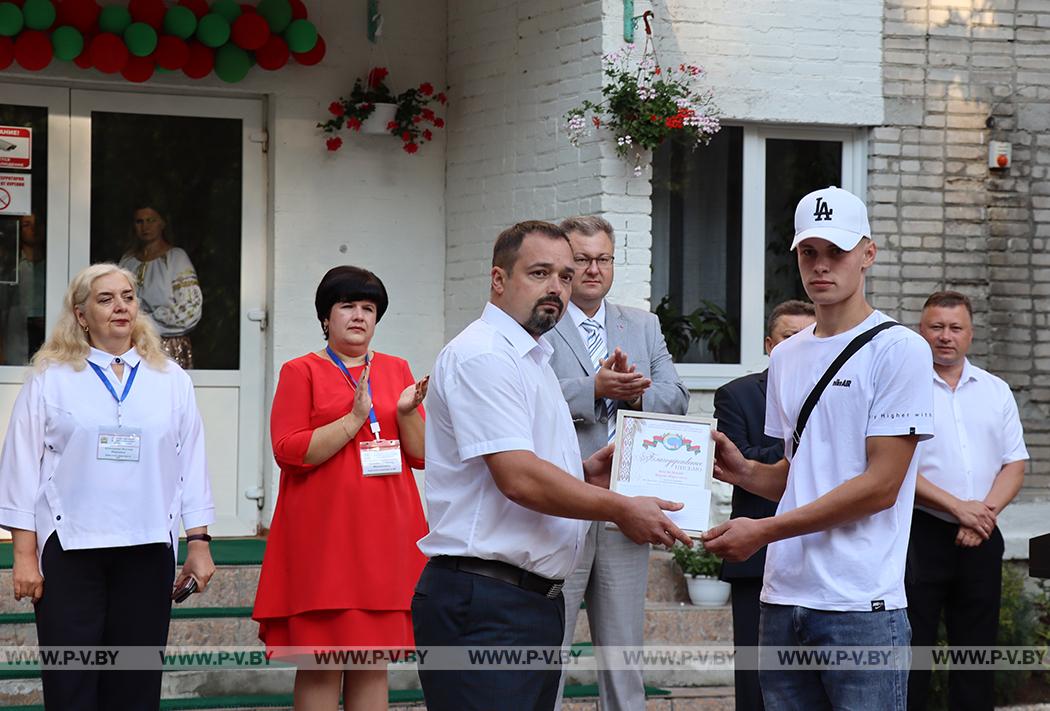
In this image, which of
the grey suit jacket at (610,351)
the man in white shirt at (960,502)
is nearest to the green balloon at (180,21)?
the grey suit jacket at (610,351)

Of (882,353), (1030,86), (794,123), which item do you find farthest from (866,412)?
(1030,86)

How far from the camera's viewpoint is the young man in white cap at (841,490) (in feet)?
11.7

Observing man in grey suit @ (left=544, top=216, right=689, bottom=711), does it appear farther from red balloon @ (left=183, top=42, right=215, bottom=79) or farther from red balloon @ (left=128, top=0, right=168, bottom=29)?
red balloon @ (left=128, top=0, right=168, bottom=29)

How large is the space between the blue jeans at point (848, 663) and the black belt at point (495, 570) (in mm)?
680

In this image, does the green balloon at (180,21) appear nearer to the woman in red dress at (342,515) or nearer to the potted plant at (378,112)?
the potted plant at (378,112)

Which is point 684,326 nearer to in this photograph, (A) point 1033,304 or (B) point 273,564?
(A) point 1033,304

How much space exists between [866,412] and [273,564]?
8.35 ft

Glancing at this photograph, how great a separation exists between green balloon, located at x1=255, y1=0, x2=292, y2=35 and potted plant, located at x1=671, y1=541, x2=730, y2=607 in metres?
3.81

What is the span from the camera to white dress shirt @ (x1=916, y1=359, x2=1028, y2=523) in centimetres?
600

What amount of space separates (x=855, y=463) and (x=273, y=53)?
567cm

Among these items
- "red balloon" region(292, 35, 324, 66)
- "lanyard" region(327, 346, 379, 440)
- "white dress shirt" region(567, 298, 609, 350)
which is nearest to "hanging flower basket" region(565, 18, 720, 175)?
"red balloon" region(292, 35, 324, 66)

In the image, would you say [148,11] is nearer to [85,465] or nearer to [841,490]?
[85,465]

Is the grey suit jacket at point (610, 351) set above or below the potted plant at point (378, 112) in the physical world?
below

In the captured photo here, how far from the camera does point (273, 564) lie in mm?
5297
